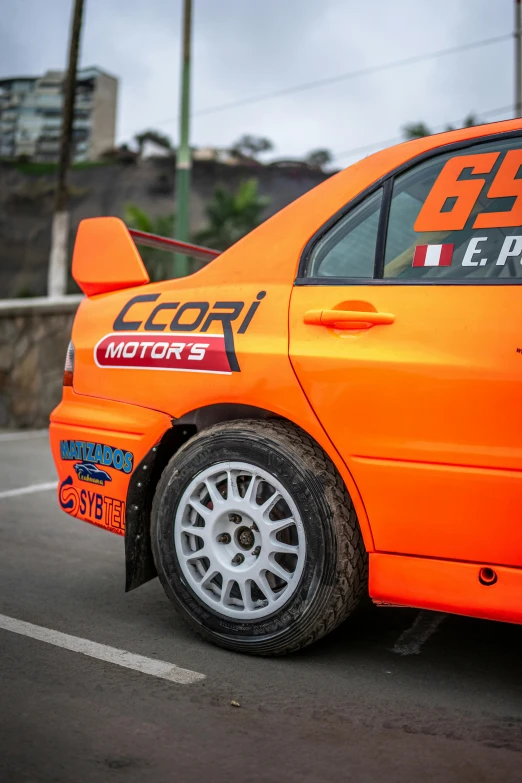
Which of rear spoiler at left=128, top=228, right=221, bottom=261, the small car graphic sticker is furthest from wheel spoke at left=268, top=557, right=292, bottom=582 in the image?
rear spoiler at left=128, top=228, right=221, bottom=261

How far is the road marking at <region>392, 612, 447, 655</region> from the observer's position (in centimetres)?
310

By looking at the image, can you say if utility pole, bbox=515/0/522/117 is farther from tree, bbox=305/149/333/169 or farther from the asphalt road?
tree, bbox=305/149/333/169

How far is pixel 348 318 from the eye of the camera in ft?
9.11

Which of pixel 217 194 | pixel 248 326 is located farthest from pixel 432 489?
pixel 217 194

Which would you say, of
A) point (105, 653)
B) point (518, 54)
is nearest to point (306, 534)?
point (105, 653)

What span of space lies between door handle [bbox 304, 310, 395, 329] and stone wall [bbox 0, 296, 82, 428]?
8628 millimetres

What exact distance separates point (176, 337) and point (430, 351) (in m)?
0.96

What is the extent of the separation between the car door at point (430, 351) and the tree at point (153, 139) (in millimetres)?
52107

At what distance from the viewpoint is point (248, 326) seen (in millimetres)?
2979

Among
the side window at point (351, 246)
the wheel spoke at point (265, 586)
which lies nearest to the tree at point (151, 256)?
the side window at point (351, 246)

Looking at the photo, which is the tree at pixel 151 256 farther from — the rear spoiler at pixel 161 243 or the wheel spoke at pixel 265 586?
the wheel spoke at pixel 265 586

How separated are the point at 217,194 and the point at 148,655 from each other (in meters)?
29.4

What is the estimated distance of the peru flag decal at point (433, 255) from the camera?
2.71 metres

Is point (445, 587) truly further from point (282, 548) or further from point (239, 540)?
point (239, 540)
